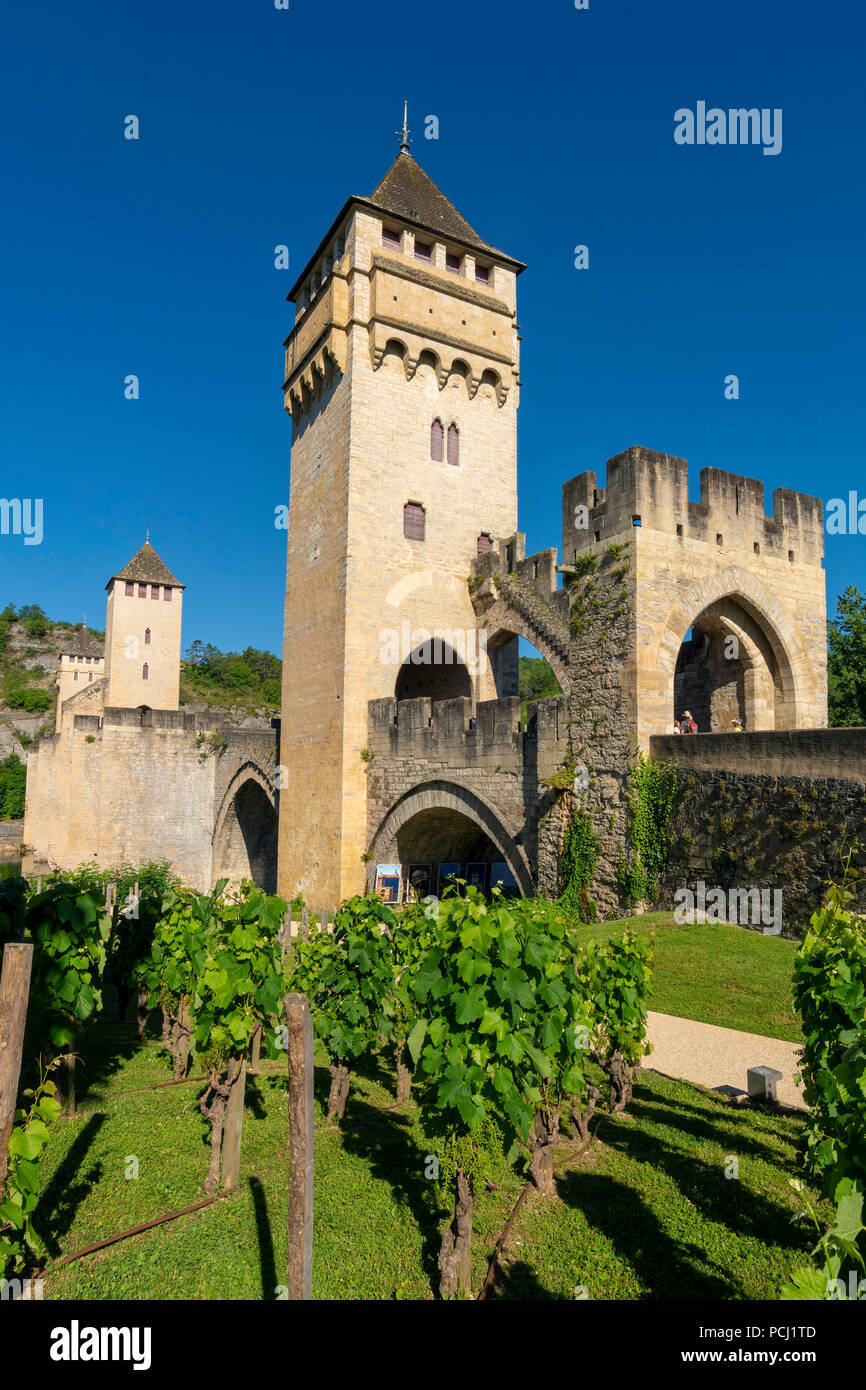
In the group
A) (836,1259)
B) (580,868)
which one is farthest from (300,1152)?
(580,868)

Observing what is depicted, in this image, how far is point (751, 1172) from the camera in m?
5.47

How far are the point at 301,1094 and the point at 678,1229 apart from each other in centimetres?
287

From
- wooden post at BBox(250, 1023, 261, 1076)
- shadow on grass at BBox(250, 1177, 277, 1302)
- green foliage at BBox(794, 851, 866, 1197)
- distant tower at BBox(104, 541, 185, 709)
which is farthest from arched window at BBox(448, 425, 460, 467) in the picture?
distant tower at BBox(104, 541, 185, 709)

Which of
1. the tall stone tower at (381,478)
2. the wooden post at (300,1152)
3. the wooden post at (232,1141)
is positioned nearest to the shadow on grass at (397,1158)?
the wooden post at (232,1141)

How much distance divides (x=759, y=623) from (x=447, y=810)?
699 centimetres

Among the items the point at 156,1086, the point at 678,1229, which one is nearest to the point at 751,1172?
the point at 678,1229

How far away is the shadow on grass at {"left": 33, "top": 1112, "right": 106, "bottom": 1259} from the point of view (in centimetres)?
480

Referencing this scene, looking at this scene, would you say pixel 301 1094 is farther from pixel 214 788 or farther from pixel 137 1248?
pixel 214 788

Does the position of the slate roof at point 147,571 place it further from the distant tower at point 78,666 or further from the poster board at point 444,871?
the poster board at point 444,871

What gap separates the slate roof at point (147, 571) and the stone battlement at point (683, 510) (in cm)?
3118

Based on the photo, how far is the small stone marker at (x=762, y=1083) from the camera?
260 inches

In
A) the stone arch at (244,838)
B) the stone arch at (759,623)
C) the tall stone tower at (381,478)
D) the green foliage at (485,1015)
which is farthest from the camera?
the stone arch at (244,838)

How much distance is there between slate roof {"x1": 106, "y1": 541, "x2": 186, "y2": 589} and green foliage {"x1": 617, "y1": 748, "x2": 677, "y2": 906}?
111ft

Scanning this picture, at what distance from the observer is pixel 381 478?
1798cm
